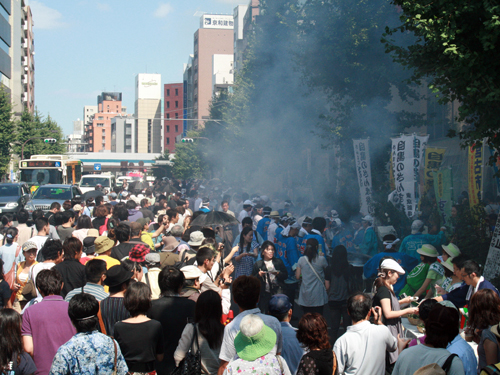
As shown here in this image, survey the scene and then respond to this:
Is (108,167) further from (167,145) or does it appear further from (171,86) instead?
(171,86)

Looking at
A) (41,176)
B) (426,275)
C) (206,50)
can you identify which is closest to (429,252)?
(426,275)

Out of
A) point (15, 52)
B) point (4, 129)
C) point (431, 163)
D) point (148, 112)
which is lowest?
point (431, 163)

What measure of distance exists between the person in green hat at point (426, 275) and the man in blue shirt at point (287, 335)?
2.37 meters

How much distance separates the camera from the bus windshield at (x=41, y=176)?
849 inches

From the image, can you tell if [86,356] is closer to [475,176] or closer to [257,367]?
[257,367]

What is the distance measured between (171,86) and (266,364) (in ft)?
414

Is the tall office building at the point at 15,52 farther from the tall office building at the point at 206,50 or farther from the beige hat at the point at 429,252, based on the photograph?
the beige hat at the point at 429,252

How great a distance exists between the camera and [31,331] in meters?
3.51

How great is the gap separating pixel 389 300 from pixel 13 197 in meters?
16.0

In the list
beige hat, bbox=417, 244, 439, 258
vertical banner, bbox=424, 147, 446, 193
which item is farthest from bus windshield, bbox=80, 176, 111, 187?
beige hat, bbox=417, 244, 439, 258

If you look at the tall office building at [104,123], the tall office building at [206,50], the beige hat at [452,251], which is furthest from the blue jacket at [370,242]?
the tall office building at [104,123]

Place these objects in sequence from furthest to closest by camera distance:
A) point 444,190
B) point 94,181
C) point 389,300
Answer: point 94,181
point 444,190
point 389,300

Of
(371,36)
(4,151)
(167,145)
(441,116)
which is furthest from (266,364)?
(167,145)

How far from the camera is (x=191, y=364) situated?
3.25m
